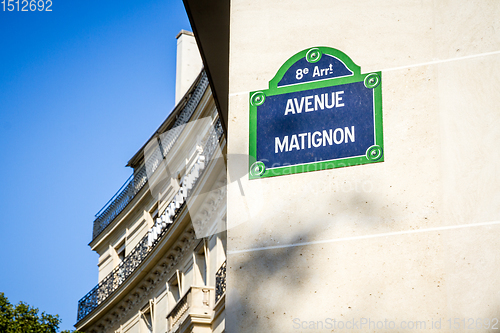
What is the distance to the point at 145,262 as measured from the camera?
2700 centimetres

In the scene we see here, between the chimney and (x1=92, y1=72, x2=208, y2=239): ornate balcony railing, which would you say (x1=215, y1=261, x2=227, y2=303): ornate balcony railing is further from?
the chimney

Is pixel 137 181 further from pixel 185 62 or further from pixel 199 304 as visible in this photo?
pixel 199 304

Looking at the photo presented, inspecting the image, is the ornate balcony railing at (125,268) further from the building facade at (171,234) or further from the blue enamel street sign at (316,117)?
the blue enamel street sign at (316,117)

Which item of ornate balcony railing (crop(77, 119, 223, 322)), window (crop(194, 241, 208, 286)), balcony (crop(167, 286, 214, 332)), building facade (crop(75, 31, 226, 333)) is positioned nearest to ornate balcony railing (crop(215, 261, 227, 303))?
building facade (crop(75, 31, 226, 333))

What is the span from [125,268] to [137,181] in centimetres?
427

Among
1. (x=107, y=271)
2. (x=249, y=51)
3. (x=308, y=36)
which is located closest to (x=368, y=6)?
(x=308, y=36)

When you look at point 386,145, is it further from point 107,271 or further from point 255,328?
point 107,271

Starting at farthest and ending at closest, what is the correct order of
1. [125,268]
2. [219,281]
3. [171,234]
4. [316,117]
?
[125,268] < [171,234] < [219,281] < [316,117]

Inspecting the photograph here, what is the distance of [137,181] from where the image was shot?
105 feet

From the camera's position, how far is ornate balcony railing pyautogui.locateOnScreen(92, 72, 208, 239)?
1041 inches

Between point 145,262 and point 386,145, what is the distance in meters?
24.6

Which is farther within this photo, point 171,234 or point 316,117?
point 171,234

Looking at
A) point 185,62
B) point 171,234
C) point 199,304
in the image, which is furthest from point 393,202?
point 185,62

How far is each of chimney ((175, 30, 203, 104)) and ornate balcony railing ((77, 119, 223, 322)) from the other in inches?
332
